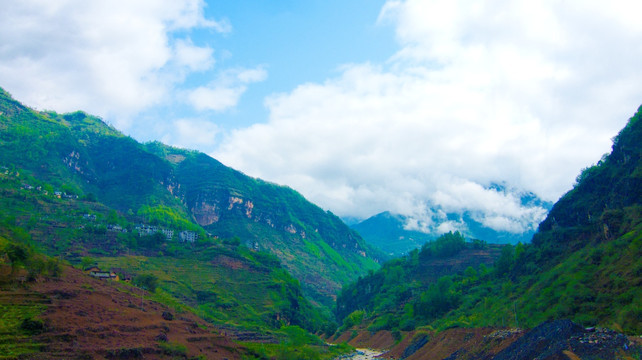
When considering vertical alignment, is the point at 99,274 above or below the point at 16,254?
below

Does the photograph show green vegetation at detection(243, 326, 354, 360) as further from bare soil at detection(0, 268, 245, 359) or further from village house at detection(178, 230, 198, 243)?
village house at detection(178, 230, 198, 243)

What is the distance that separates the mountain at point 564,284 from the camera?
181 feet

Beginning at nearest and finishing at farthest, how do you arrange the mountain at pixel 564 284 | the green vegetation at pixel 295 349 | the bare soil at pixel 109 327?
the bare soil at pixel 109 327
the mountain at pixel 564 284
the green vegetation at pixel 295 349

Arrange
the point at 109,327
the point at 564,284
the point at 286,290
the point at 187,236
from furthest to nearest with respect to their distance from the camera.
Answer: the point at 187,236
the point at 286,290
the point at 564,284
the point at 109,327

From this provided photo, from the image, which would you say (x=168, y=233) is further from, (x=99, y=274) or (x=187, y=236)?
(x=99, y=274)

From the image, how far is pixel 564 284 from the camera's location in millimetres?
72250

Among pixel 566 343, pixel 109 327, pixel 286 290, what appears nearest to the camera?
pixel 566 343

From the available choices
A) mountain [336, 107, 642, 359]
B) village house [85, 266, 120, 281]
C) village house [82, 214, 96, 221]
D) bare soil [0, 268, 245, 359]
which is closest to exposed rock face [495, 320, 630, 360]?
mountain [336, 107, 642, 359]

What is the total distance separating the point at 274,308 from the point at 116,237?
2203 inches

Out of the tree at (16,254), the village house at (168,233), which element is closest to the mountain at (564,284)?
the tree at (16,254)

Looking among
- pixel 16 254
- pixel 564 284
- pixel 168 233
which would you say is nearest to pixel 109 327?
pixel 16 254

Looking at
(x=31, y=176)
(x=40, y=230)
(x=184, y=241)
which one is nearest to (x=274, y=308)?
(x=184, y=241)

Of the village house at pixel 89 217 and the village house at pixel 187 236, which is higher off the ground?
the village house at pixel 89 217

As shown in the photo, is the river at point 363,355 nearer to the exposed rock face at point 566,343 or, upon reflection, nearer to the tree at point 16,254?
the exposed rock face at point 566,343
